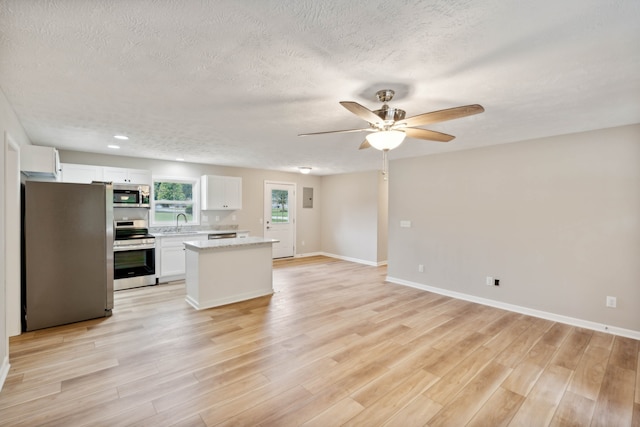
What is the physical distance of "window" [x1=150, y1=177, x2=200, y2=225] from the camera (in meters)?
5.95

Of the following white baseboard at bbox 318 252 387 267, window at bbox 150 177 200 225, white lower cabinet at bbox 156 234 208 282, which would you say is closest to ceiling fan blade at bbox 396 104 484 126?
white lower cabinet at bbox 156 234 208 282

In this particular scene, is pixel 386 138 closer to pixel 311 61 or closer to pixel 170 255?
pixel 311 61

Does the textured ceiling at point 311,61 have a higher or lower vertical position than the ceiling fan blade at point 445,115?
higher

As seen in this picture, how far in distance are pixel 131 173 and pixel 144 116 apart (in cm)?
259

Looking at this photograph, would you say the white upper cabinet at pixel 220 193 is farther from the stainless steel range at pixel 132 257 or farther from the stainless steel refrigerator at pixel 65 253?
the stainless steel refrigerator at pixel 65 253

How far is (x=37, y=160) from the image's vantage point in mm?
3602

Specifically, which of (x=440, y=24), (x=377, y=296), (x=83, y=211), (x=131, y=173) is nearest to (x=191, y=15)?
(x=440, y=24)

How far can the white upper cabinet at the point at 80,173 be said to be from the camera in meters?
4.68

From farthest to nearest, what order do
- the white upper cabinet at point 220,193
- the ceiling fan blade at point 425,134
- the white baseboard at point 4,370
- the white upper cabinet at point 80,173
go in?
the white upper cabinet at point 220,193, the white upper cabinet at point 80,173, the ceiling fan blade at point 425,134, the white baseboard at point 4,370

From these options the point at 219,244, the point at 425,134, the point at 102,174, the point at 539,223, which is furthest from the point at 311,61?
the point at 102,174

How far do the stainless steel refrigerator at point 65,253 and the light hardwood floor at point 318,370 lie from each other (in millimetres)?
232

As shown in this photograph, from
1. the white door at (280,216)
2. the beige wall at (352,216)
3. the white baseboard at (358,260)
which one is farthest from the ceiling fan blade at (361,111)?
the white door at (280,216)

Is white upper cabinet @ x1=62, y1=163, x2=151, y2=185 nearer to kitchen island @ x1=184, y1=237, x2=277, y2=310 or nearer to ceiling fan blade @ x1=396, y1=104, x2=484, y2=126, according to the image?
kitchen island @ x1=184, y1=237, x2=277, y2=310

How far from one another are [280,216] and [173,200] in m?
2.66
